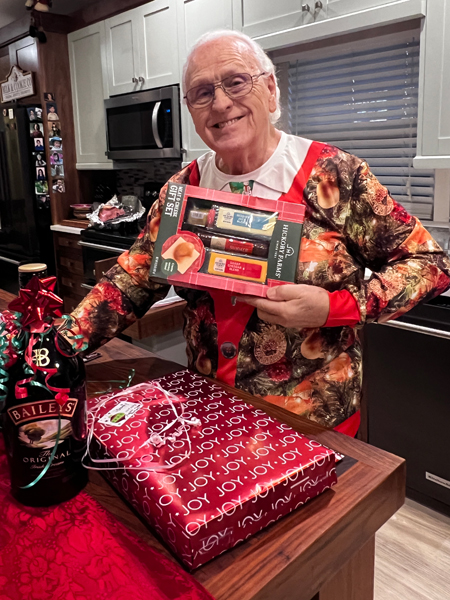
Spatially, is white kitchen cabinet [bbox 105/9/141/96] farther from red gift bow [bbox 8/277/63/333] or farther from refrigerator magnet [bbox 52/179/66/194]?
red gift bow [bbox 8/277/63/333]

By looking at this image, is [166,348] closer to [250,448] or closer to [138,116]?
[250,448]

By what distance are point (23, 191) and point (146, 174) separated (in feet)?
3.22

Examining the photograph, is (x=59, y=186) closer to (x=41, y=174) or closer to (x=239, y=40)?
(x=41, y=174)

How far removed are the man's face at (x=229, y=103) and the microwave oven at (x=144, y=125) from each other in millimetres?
2059

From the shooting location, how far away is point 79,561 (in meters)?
0.52

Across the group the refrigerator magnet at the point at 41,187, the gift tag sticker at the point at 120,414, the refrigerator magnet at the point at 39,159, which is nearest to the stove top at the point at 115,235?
the refrigerator magnet at the point at 41,187

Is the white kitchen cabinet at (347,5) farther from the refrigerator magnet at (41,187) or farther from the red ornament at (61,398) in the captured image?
the refrigerator magnet at (41,187)

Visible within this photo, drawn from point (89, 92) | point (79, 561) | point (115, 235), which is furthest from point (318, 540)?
Result: point (89, 92)

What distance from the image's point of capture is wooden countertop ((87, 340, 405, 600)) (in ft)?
1.68

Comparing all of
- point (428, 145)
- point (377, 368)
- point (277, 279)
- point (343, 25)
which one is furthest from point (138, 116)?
point (277, 279)

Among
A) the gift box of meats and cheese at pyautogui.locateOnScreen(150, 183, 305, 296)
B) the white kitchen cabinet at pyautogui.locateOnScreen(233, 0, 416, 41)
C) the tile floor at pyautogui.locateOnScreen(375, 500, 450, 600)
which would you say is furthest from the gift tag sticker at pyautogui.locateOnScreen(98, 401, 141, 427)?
the white kitchen cabinet at pyautogui.locateOnScreen(233, 0, 416, 41)

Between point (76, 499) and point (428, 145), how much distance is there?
1.79 meters

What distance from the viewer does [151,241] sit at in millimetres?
1048

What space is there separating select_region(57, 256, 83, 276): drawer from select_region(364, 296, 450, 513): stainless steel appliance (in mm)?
2466
